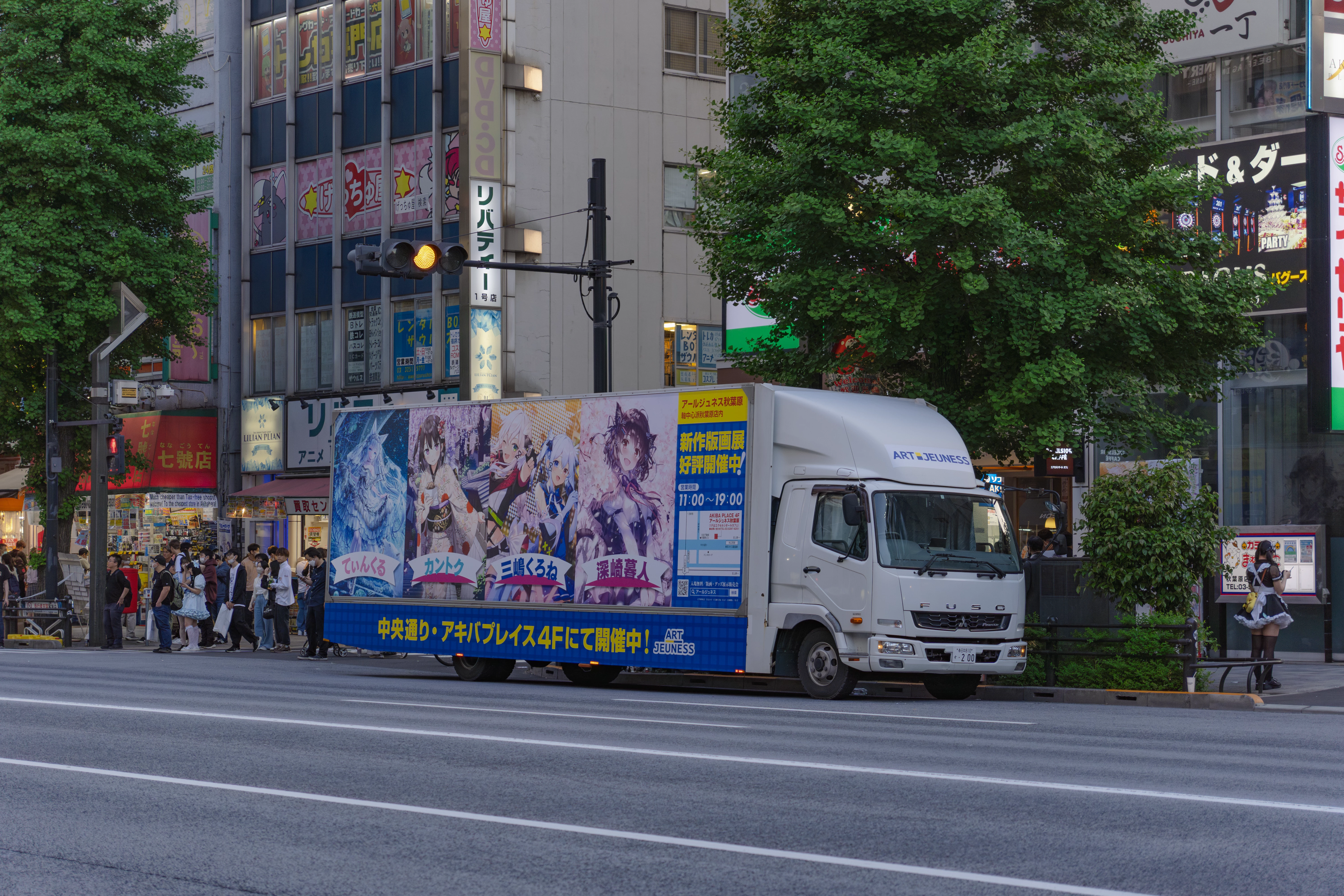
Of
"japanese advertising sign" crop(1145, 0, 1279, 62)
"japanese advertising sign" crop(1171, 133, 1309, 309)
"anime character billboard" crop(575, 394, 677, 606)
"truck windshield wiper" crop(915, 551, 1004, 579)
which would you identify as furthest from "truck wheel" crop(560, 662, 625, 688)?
"japanese advertising sign" crop(1145, 0, 1279, 62)

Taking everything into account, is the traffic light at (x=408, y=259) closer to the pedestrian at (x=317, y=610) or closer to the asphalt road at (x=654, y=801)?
the asphalt road at (x=654, y=801)

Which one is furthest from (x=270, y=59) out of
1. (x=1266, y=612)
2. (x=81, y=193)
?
(x=1266, y=612)

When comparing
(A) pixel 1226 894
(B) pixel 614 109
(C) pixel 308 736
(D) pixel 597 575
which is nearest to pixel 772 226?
(D) pixel 597 575

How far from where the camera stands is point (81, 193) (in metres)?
34.1

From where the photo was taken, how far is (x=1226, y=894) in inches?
264

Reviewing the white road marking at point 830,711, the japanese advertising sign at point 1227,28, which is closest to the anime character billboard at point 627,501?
the white road marking at point 830,711

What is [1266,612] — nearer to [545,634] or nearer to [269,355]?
[545,634]

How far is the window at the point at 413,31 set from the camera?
1513 inches

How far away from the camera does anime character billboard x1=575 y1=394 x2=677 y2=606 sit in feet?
64.0

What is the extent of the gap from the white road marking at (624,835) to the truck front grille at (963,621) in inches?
374

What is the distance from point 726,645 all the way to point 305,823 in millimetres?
10518

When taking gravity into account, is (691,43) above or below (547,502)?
above

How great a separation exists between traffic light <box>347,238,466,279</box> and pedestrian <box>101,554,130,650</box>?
1342cm

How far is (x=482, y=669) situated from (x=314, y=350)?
2137cm
